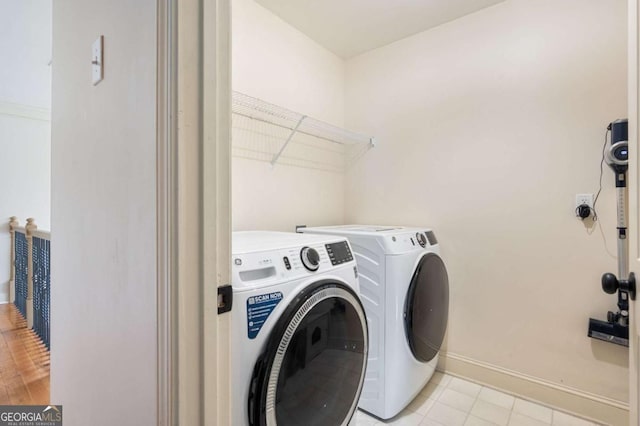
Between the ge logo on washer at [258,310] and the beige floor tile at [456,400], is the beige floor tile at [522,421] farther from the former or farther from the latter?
the ge logo on washer at [258,310]

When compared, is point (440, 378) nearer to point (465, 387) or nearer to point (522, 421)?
point (465, 387)

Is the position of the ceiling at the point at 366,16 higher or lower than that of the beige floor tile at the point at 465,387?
higher

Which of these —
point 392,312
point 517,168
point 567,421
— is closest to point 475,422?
point 567,421

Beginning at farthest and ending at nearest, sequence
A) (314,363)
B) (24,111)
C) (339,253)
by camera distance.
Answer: (24,111)
(339,253)
(314,363)

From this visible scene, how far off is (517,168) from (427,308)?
99cm

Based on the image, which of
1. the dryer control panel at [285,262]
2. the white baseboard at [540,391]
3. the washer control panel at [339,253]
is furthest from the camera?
the white baseboard at [540,391]

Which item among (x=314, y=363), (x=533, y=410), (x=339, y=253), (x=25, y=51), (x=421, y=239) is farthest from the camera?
(x=25, y=51)

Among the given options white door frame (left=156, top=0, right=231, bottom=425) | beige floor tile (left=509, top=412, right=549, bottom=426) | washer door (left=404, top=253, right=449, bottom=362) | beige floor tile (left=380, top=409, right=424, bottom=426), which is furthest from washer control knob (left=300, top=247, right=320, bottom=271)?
beige floor tile (left=509, top=412, right=549, bottom=426)

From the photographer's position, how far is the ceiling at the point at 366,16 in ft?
6.18

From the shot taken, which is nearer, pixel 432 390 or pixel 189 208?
pixel 189 208

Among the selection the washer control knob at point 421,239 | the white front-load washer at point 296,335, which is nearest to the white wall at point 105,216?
the white front-load washer at point 296,335

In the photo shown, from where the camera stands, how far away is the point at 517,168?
1825 mm

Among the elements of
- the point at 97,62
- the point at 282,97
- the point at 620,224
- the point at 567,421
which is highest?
the point at 282,97

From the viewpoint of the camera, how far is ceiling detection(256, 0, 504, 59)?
1.88 m
